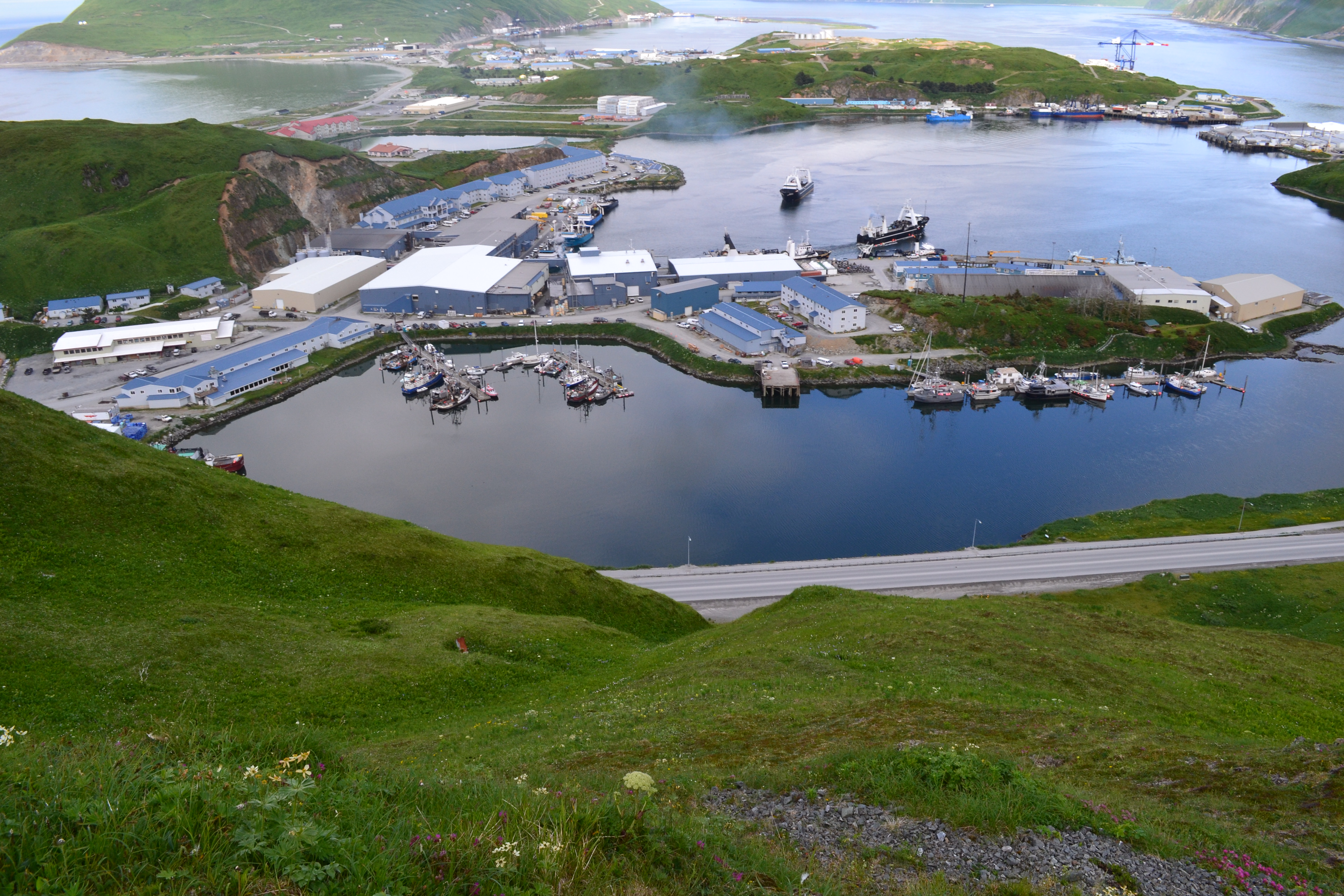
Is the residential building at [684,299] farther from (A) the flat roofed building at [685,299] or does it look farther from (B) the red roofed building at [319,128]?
(B) the red roofed building at [319,128]

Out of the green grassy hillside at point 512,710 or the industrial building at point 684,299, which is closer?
the green grassy hillside at point 512,710

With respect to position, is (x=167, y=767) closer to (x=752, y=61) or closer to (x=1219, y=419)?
(x=1219, y=419)

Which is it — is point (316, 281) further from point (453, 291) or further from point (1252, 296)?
point (1252, 296)

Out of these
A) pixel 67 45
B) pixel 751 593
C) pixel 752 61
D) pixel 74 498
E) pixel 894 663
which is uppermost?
pixel 67 45

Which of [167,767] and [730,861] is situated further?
[730,861]

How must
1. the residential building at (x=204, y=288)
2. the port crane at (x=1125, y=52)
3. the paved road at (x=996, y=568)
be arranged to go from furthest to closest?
1. the port crane at (x=1125, y=52)
2. the residential building at (x=204, y=288)
3. the paved road at (x=996, y=568)

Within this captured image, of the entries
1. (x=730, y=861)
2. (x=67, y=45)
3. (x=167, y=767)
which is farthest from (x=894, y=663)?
(x=67, y=45)

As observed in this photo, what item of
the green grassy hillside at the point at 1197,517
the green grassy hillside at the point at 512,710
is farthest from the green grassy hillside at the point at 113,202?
the green grassy hillside at the point at 1197,517
